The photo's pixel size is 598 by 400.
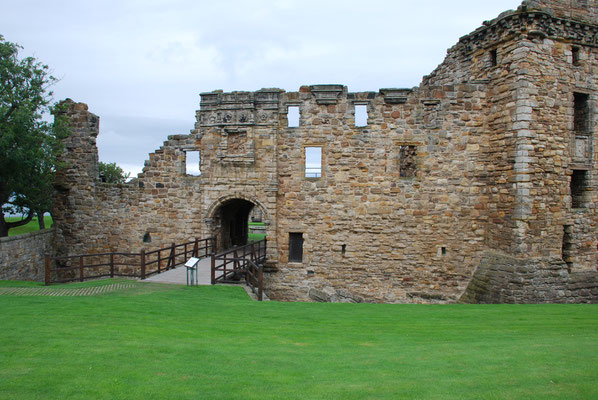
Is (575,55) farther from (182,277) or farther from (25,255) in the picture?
(25,255)

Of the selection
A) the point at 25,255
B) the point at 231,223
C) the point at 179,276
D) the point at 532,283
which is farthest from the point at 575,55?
the point at 25,255

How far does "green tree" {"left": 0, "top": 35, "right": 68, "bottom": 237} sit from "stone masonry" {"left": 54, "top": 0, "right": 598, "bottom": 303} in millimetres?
1411

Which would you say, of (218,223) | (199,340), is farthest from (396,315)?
(218,223)

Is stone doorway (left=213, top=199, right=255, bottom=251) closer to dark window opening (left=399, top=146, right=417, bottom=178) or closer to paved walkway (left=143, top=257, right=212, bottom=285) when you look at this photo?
paved walkway (left=143, top=257, right=212, bottom=285)

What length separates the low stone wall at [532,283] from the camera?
42.4 feet

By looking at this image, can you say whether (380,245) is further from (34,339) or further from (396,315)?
(34,339)

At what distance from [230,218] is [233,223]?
2.07 feet

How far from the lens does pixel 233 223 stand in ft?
59.8

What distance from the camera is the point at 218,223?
16.0 metres

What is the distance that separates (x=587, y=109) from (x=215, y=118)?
1303cm

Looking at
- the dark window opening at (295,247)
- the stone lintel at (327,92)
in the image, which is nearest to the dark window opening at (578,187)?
the stone lintel at (327,92)

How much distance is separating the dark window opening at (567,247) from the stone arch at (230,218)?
10.2 metres

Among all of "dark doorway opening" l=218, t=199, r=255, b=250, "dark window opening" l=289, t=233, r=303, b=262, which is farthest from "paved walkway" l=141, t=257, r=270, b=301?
"dark window opening" l=289, t=233, r=303, b=262

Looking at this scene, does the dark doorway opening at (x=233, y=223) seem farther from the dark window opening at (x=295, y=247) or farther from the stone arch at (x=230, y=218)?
the dark window opening at (x=295, y=247)
